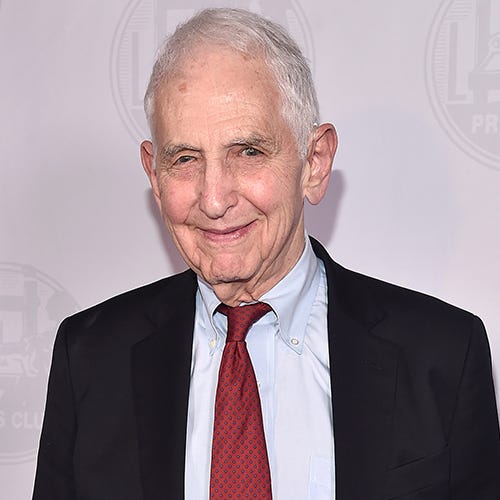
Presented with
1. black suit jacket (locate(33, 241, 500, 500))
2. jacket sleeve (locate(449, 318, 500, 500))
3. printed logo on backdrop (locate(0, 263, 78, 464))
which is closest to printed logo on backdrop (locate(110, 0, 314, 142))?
printed logo on backdrop (locate(0, 263, 78, 464))

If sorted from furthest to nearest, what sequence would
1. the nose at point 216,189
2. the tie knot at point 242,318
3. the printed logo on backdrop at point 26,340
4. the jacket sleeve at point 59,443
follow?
the printed logo on backdrop at point 26,340
the jacket sleeve at point 59,443
the tie knot at point 242,318
the nose at point 216,189

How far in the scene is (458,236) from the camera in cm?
188

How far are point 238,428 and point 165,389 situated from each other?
6.0 inches

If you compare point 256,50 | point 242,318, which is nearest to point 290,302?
point 242,318

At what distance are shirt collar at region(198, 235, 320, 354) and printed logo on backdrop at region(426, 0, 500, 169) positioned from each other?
0.53 metres

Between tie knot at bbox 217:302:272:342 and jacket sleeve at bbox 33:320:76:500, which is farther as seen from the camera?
jacket sleeve at bbox 33:320:76:500

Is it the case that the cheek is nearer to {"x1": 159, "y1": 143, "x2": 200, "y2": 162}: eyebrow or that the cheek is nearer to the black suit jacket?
{"x1": 159, "y1": 143, "x2": 200, "y2": 162}: eyebrow

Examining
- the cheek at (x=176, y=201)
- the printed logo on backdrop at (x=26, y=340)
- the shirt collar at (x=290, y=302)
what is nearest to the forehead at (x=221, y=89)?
the cheek at (x=176, y=201)

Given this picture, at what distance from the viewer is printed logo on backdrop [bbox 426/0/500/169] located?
1823 millimetres

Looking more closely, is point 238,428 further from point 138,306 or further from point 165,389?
point 138,306

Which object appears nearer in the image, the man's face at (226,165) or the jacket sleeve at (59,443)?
the man's face at (226,165)

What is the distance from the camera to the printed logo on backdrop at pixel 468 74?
1.82 m

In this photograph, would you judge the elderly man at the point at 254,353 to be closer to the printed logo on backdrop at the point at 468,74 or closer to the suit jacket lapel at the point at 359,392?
the suit jacket lapel at the point at 359,392

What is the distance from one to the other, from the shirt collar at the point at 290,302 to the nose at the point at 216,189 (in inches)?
8.1
